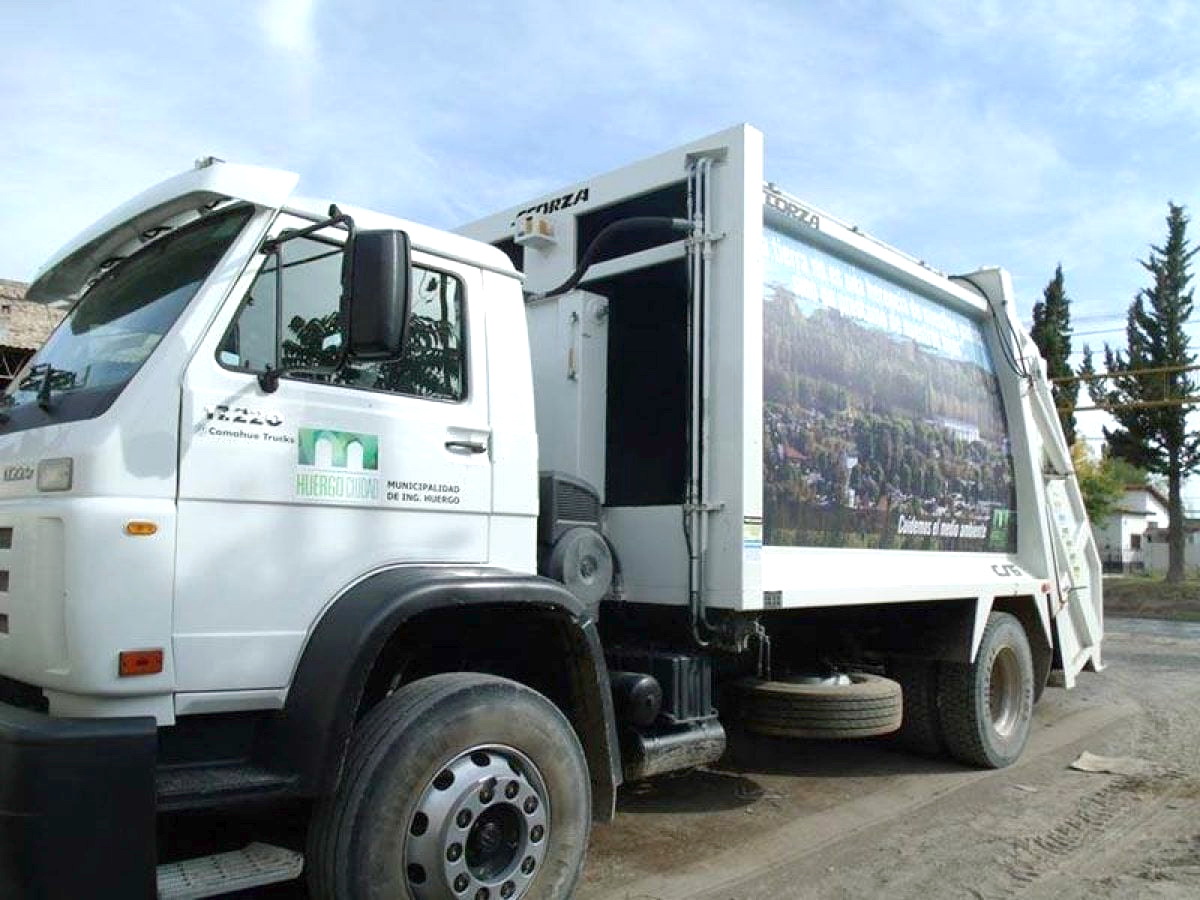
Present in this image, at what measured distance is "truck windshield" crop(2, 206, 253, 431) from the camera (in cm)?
308

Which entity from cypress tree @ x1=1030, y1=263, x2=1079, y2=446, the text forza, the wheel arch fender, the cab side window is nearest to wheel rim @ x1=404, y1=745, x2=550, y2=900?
the wheel arch fender

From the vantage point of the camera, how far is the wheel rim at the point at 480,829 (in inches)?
123

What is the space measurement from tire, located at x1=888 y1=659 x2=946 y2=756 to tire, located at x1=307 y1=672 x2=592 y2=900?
361 cm

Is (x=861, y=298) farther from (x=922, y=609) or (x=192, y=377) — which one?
(x=192, y=377)

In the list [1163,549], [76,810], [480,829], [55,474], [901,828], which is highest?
[55,474]

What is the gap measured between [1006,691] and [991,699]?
17 centimetres

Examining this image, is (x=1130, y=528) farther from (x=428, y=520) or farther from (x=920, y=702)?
(x=428, y=520)

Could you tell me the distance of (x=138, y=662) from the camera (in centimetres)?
280

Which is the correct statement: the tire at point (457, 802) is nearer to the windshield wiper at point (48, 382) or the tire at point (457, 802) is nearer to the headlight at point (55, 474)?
the headlight at point (55, 474)

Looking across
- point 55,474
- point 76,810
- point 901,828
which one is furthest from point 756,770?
point 55,474

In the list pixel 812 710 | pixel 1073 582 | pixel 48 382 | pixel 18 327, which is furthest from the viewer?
pixel 18 327

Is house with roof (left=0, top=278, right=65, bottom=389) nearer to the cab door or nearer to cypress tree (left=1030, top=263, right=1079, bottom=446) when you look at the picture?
the cab door

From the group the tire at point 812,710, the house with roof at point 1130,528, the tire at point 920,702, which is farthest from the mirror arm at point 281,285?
the house with roof at point 1130,528

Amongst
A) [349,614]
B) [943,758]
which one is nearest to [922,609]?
[943,758]
